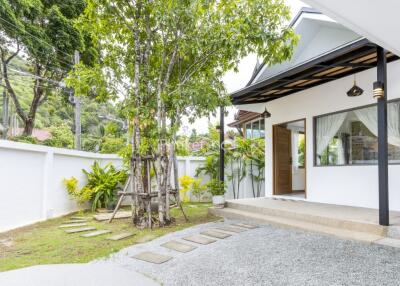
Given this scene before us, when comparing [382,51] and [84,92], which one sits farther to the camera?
[84,92]

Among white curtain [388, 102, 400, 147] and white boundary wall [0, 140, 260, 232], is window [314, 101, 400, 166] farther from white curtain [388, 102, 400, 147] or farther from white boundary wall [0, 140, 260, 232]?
white boundary wall [0, 140, 260, 232]

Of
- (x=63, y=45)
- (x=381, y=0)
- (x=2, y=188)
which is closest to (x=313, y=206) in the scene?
(x=381, y=0)

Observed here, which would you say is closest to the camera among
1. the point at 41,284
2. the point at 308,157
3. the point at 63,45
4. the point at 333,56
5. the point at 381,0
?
the point at 381,0

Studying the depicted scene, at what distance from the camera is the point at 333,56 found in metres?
4.83

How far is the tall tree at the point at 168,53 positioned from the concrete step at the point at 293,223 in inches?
61.9

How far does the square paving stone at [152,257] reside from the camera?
12.8ft

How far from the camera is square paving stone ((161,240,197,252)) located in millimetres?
4344

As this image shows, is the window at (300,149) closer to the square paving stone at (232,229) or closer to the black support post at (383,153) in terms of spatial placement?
the square paving stone at (232,229)

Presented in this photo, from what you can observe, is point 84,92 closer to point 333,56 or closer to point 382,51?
point 333,56

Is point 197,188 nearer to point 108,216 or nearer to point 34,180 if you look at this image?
point 108,216

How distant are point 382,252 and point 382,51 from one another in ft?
9.70

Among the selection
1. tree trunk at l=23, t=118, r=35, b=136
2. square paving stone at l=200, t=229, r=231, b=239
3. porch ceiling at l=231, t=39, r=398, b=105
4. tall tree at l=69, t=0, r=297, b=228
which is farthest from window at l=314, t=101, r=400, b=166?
tree trunk at l=23, t=118, r=35, b=136

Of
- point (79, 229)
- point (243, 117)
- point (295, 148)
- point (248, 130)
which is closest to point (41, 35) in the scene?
point (79, 229)

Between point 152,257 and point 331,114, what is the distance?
5.23 meters
